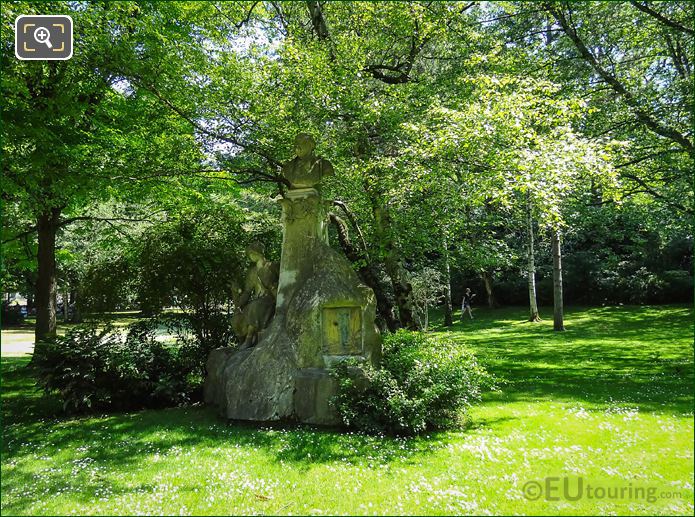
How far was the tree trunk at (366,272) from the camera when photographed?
1191 centimetres

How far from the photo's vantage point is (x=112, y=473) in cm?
579

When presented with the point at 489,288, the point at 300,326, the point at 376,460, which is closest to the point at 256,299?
the point at 300,326

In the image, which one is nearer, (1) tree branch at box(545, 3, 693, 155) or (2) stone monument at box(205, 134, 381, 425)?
(2) stone monument at box(205, 134, 381, 425)

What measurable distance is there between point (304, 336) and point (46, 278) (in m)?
9.76

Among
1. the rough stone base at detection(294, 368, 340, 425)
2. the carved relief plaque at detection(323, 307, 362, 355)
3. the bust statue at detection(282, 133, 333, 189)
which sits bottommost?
the rough stone base at detection(294, 368, 340, 425)

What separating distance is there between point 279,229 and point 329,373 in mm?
6047

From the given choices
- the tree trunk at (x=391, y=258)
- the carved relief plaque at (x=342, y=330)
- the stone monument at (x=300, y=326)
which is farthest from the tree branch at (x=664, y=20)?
the carved relief plaque at (x=342, y=330)

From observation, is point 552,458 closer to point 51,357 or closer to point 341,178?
point 341,178

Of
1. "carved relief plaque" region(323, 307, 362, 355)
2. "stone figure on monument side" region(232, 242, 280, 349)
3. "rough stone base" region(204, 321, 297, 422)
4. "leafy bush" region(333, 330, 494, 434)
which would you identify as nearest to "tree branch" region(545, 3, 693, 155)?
"leafy bush" region(333, 330, 494, 434)

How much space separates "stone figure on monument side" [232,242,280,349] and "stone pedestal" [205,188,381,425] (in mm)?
447

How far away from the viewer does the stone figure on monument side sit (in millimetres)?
9109

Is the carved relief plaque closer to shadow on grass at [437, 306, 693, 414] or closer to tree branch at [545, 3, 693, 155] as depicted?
shadow on grass at [437, 306, 693, 414]

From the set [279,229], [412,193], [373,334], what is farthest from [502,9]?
[373,334]

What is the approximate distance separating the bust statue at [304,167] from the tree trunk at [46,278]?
8.71 meters
